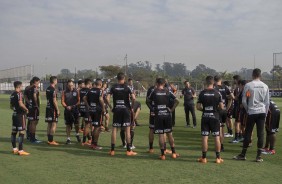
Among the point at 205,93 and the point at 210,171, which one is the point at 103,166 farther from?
the point at 205,93

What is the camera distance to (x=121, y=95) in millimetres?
9133

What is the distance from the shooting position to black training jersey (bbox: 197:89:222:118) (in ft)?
27.0

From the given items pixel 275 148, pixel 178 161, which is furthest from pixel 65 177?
pixel 275 148

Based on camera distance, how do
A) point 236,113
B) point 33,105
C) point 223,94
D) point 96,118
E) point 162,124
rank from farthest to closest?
point 236,113 < point 33,105 < point 223,94 < point 96,118 < point 162,124

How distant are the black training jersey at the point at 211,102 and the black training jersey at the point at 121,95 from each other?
6.58 feet

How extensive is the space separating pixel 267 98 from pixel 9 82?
67.9 m

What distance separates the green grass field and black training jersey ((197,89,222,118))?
114cm

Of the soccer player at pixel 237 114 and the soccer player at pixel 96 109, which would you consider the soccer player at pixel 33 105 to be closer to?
the soccer player at pixel 96 109

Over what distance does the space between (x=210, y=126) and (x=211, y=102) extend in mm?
581

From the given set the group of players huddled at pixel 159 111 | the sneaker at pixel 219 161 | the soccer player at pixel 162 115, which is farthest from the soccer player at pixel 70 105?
the sneaker at pixel 219 161

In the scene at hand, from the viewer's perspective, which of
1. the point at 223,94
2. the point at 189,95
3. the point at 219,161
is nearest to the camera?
the point at 219,161

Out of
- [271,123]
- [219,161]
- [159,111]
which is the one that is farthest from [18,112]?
[271,123]

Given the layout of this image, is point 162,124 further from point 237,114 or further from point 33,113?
point 33,113

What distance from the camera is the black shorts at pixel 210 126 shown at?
8.26m
